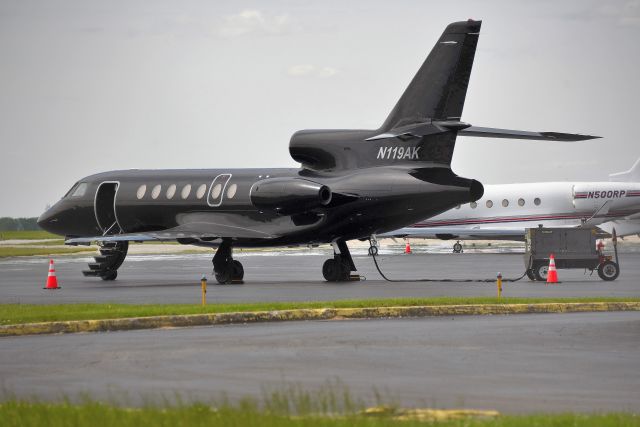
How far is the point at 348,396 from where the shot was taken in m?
10.8

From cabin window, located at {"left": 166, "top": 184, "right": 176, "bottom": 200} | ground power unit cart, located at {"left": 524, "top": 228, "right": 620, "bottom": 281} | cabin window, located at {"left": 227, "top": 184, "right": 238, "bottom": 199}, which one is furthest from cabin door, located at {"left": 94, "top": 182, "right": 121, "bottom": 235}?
ground power unit cart, located at {"left": 524, "top": 228, "right": 620, "bottom": 281}

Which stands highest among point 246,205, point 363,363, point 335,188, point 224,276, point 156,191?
point 156,191

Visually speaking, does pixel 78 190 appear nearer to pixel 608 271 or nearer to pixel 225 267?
pixel 225 267

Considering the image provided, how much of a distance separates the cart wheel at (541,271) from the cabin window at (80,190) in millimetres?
13858

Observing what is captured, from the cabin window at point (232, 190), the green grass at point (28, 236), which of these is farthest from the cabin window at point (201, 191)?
the green grass at point (28, 236)

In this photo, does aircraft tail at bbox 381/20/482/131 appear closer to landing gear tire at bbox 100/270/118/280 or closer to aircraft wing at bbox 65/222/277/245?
aircraft wing at bbox 65/222/277/245

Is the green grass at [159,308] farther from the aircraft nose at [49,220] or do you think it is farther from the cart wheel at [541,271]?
the aircraft nose at [49,220]

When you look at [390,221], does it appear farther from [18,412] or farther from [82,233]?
[18,412]

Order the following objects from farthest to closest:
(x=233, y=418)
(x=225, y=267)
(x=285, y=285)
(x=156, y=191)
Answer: (x=156, y=191) → (x=225, y=267) → (x=285, y=285) → (x=233, y=418)

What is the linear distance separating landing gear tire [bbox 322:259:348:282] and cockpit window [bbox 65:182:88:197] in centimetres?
880

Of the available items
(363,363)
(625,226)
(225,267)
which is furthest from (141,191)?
(625,226)

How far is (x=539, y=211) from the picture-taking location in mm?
62500

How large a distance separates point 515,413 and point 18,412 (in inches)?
159

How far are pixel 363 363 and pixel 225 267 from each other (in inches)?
→ 766
